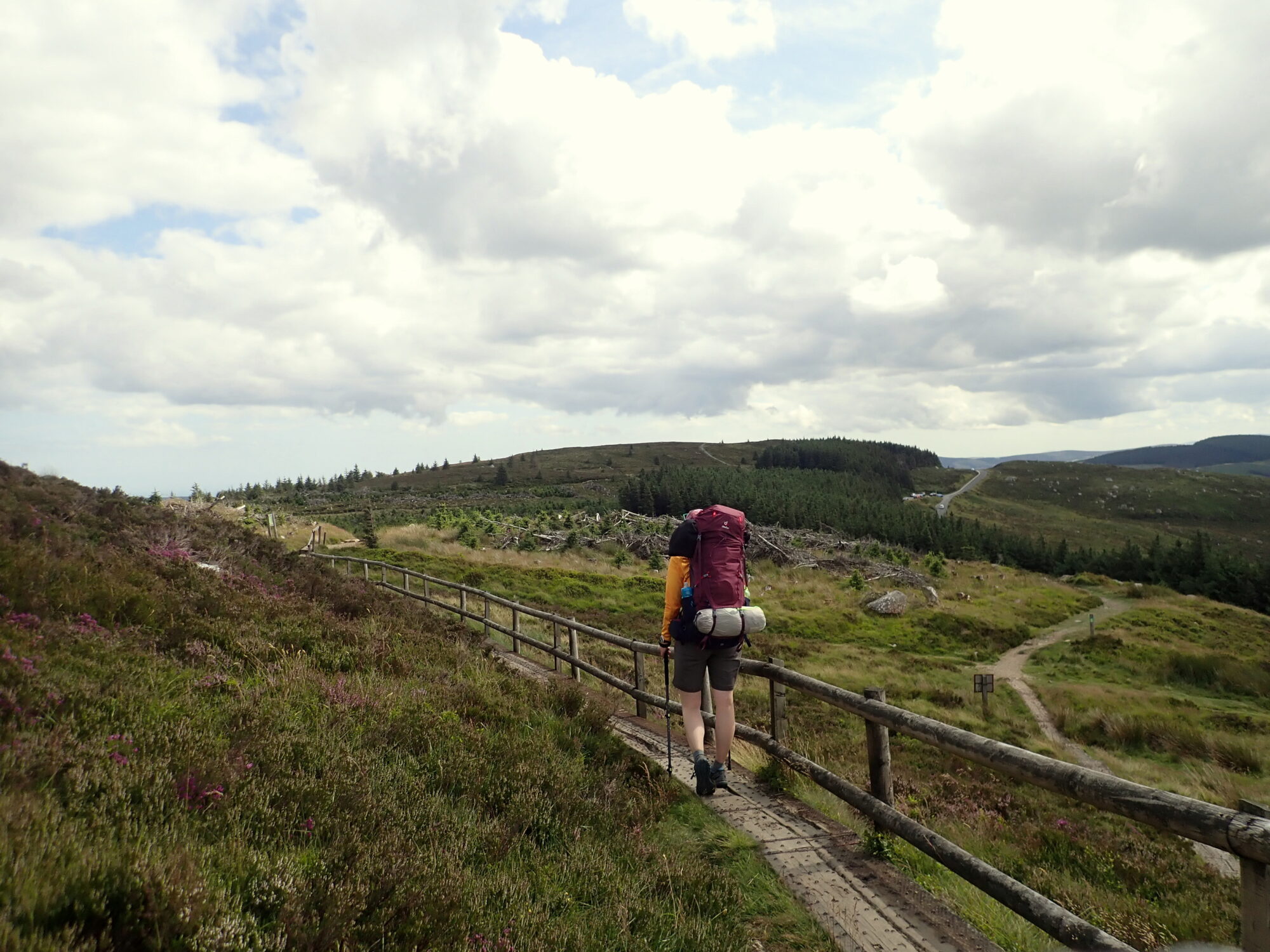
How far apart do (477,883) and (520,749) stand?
2100mm

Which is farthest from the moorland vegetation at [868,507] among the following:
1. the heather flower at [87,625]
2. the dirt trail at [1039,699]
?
the heather flower at [87,625]

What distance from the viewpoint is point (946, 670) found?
2698cm

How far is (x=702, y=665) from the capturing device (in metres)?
5.75

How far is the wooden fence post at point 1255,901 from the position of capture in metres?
2.58

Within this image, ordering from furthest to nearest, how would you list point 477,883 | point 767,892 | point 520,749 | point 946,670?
point 946,670
point 520,749
point 767,892
point 477,883

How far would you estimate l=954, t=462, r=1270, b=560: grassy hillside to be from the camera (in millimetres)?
137250

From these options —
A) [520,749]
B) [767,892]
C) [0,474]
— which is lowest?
[767,892]

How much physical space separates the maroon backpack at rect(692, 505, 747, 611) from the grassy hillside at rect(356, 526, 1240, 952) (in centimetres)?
196

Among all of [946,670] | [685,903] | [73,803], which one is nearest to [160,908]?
[73,803]

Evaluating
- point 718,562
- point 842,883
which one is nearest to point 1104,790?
point 842,883

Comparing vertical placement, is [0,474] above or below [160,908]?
above

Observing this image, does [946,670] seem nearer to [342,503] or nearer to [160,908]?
[160,908]

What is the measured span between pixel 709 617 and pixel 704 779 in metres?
1.46

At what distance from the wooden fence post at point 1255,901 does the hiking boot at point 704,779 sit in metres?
3.60
